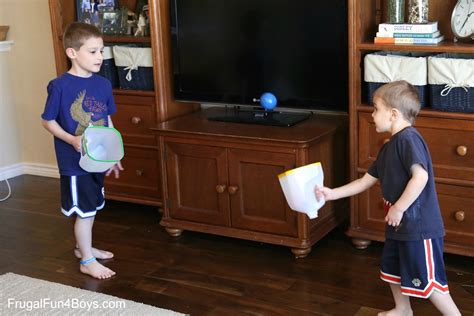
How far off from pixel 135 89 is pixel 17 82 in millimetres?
1269

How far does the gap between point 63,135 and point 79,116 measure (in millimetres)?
117

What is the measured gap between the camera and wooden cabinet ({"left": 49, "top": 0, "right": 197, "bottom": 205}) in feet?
11.9

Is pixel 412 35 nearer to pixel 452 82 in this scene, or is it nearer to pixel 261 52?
pixel 452 82

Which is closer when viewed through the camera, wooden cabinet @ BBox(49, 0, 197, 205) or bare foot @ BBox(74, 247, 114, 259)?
bare foot @ BBox(74, 247, 114, 259)

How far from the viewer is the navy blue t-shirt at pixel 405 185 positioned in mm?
2320

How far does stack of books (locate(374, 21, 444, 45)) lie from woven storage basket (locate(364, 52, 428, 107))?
66 millimetres

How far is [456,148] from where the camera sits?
292 centimetres

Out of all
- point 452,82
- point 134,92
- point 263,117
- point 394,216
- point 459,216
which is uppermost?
point 452,82

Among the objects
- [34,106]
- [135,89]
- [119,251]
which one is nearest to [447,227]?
[119,251]

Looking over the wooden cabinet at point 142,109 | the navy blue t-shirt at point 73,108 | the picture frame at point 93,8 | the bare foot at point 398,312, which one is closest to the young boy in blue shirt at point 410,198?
the bare foot at point 398,312

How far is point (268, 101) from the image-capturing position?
132 inches

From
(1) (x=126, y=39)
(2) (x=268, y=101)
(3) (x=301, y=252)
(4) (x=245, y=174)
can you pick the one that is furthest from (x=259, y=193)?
(1) (x=126, y=39)

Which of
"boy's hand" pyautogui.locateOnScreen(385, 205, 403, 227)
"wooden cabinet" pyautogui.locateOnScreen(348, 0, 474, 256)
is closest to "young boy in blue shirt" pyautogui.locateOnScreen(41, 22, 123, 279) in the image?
"wooden cabinet" pyautogui.locateOnScreen(348, 0, 474, 256)

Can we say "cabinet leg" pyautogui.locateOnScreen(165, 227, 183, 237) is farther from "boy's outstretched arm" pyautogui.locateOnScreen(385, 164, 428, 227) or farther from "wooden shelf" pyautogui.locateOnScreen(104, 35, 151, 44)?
"boy's outstretched arm" pyautogui.locateOnScreen(385, 164, 428, 227)
